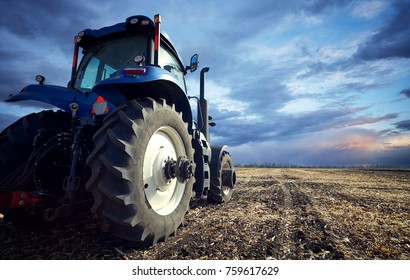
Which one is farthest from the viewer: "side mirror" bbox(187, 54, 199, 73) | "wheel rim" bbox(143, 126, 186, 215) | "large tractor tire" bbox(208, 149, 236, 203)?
"large tractor tire" bbox(208, 149, 236, 203)

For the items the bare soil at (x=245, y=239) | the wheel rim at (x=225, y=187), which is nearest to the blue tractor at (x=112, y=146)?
the bare soil at (x=245, y=239)

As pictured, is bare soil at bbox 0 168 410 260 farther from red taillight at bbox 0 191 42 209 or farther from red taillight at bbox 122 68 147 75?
red taillight at bbox 122 68 147 75

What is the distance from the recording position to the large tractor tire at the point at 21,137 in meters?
3.10

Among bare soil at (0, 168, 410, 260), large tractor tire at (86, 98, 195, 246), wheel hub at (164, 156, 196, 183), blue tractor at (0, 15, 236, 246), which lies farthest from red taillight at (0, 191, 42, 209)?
wheel hub at (164, 156, 196, 183)

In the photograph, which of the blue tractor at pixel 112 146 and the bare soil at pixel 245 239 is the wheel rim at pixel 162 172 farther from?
the bare soil at pixel 245 239

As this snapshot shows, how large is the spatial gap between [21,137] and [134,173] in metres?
1.93

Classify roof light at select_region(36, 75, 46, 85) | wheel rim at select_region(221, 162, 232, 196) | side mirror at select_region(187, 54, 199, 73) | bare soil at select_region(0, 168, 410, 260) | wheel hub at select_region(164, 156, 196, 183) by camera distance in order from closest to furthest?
bare soil at select_region(0, 168, 410, 260) → wheel hub at select_region(164, 156, 196, 183) → roof light at select_region(36, 75, 46, 85) → side mirror at select_region(187, 54, 199, 73) → wheel rim at select_region(221, 162, 232, 196)

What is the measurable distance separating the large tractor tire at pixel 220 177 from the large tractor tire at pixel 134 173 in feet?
7.06

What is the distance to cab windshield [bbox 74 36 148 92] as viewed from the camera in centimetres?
352

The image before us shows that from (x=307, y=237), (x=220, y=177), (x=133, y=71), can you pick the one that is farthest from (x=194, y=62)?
(x=307, y=237)

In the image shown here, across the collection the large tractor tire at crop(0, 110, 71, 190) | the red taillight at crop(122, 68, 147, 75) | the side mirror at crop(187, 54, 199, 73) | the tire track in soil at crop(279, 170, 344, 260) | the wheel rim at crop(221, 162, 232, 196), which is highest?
the side mirror at crop(187, 54, 199, 73)

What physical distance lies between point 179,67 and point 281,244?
3.21 metres

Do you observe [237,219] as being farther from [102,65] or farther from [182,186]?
[102,65]

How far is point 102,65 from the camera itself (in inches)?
147
